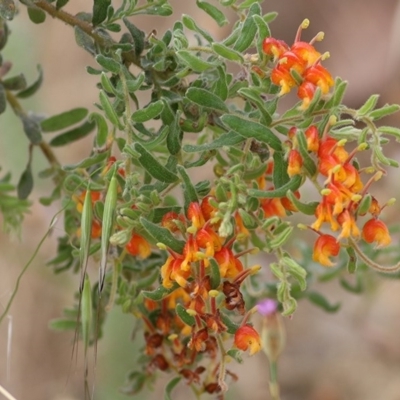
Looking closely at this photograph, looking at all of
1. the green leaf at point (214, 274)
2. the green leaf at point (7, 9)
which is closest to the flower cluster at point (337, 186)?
the green leaf at point (214, 274)

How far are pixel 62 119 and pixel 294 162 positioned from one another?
481 millimetres

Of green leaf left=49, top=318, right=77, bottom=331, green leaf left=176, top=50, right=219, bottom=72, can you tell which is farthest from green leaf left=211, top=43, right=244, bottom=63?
green leaf left=49, top=318, right=77, bottom=331

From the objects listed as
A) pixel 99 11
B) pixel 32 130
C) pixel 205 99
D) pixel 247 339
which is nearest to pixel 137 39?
pixel 99 11

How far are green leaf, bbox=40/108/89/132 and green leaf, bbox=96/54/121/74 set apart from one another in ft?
0.92

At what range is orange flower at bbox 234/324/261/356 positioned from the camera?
2.30ft

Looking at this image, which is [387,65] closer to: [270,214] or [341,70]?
[341,70]

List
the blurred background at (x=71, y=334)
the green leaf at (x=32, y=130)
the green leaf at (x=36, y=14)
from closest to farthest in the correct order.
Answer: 1. the green leaf at (x=36, y=14)
2. the green leaf at (x=32, y=130)
3. the blurred background at (x=71, y=334)

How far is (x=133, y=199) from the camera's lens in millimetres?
708

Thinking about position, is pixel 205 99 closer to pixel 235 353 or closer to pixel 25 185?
pixel 235 353

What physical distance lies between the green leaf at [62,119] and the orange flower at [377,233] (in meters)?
0.50

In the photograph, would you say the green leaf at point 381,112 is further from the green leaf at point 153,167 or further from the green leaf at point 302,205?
the green leaf at point 153,167

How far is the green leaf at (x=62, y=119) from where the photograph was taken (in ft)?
3.37

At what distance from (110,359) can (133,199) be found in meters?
1.04

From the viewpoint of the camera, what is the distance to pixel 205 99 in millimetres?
717
